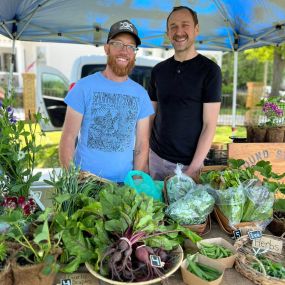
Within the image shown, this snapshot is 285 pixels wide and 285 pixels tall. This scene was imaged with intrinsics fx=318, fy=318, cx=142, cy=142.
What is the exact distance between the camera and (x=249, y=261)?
4.48ft

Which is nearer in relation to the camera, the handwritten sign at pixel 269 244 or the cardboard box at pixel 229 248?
the cardboard box at pixel 229 248

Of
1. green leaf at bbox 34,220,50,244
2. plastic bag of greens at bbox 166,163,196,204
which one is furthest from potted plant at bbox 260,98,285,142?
green leaf at bbox 34,220,50,244

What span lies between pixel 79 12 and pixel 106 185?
10.2ft

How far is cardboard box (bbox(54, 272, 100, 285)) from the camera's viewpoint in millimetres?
1231

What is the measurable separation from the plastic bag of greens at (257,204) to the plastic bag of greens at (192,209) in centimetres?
19

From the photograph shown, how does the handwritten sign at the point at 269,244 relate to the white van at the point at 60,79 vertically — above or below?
below

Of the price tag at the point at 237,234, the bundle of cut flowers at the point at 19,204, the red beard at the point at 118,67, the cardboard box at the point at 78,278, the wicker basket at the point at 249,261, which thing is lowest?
the cardboard box at the point at 78,278

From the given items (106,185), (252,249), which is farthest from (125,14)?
(252,249)

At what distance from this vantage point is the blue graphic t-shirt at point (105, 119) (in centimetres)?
198

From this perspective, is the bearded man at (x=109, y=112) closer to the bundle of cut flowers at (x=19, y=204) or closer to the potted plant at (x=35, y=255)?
the bundle of cut flowers at (x=19, y=204)

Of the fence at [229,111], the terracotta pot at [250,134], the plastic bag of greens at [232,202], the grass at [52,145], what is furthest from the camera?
the fence at [229,111]

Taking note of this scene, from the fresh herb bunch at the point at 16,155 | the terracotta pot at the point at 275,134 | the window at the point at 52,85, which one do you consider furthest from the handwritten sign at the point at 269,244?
the window at the point at 52,85

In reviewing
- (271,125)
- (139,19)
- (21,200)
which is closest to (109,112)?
(21,200)

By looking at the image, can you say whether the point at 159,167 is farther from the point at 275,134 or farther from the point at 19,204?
the point at 19,204
